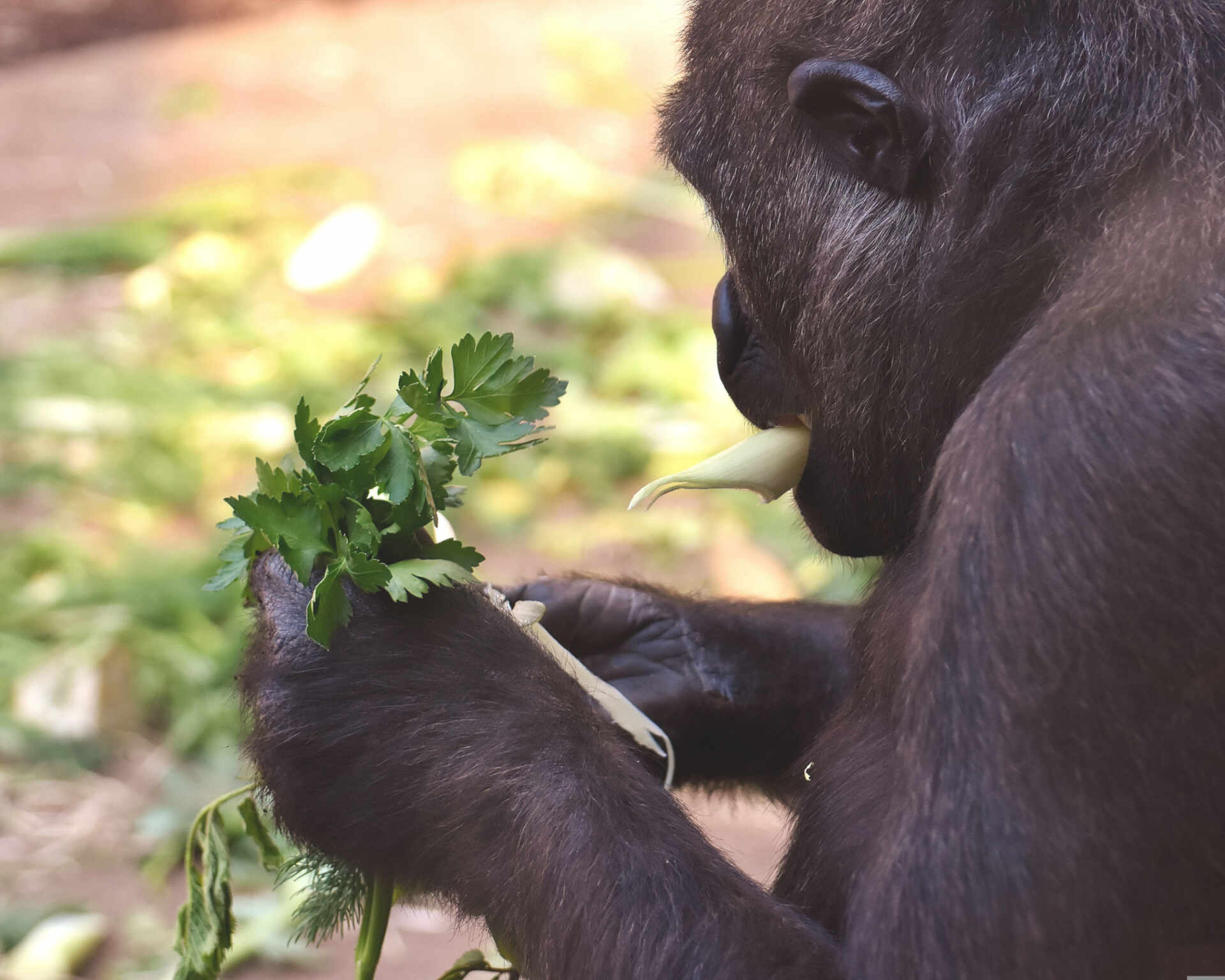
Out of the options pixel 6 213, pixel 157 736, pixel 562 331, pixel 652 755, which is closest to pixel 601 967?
pixel 652 755

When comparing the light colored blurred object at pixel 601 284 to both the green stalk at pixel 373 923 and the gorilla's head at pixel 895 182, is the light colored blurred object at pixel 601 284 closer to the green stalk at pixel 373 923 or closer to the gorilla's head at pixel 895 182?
the gorilla's head at pixel 895 182

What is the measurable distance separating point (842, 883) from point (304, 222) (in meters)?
6.88

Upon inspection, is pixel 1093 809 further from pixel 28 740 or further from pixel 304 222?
pixel 304 222

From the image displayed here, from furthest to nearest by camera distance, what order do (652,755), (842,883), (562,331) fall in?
(562,331) < (652,755) < (842,883)

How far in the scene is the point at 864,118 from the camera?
2084 millimetres

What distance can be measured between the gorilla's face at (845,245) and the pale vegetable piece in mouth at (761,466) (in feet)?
0.12

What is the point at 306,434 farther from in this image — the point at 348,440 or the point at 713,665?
the point at 713,665

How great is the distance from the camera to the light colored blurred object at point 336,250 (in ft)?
26.0

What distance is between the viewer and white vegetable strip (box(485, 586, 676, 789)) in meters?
2.46

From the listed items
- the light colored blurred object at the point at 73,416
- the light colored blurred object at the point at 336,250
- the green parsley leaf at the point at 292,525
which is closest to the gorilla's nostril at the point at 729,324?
the green parsley leaf at the point at 292,525

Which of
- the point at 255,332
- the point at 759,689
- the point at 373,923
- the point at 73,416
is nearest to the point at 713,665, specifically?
the point at 759,689

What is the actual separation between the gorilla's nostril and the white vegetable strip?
1.74 ft

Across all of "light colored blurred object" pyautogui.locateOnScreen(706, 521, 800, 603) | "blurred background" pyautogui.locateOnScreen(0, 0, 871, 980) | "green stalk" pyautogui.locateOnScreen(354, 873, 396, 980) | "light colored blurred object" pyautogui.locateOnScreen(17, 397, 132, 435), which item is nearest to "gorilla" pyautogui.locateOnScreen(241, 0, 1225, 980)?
"green stalk" pyautogui.locateOnScreen(354, 873, 396, 980)

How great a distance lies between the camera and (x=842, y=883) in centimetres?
206
